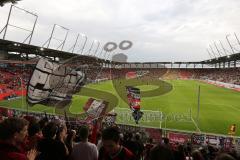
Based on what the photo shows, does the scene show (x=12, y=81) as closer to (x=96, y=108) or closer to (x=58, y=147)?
(x=96, y=108)

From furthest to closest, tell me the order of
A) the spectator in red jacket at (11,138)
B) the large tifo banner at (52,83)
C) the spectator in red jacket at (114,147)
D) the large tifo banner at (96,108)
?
the large tifo banner at (96,108) → the large tifo banner at (52,83) → the spectator in red jacket at (114,147) → the spectator in red jacket at (11,138)

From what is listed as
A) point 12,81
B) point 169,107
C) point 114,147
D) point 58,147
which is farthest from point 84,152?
point 12,81

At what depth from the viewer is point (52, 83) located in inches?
426

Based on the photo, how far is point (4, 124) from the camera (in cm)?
409

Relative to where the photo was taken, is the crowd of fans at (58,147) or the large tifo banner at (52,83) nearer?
the crowd of fans at (58,147)

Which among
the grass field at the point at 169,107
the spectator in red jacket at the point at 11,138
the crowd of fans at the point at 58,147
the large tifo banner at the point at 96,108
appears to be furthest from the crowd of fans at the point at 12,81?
the spectator in red jacket at the point at 11,138

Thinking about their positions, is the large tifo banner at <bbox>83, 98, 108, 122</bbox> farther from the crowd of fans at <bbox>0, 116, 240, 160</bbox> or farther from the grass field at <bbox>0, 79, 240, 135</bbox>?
the grass field at <bbox>0, 79, 240, 135</bbox>

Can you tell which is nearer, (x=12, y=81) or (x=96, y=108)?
(x=96, y=108)

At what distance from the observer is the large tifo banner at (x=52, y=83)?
9.84 meters

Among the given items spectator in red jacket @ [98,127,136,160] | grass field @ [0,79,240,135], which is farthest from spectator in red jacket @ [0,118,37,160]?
grass field @ [0,79,240,135]

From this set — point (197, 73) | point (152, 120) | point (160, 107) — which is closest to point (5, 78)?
point (160, 107)

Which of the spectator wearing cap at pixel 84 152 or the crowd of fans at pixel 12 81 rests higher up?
the crowd of fans at pixel 12 81

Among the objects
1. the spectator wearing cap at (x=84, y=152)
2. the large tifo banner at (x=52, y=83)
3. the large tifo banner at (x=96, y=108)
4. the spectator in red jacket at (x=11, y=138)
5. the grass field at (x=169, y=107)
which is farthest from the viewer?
the grass field at (x=169, y=107)

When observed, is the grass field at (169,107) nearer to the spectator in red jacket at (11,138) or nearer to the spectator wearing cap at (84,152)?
the spectator wearing cap at (84,152)
